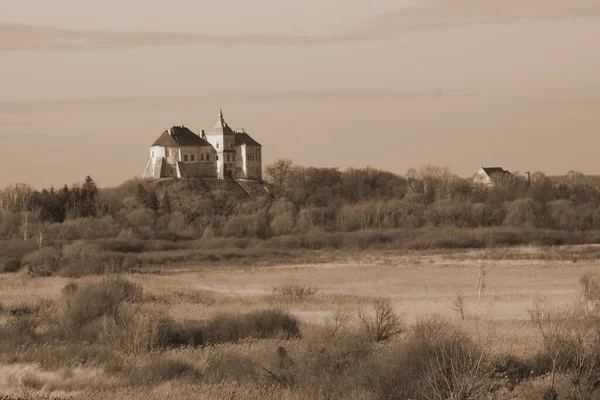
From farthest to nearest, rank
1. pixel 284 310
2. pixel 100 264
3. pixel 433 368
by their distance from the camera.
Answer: pixel 100 264
pixel 284 310
pixel 433 368

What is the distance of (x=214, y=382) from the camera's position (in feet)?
63.5

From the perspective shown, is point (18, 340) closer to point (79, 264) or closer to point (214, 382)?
point (214, 382)

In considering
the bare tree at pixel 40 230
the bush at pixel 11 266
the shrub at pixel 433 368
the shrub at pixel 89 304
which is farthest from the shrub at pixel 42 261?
the shrub at pixel 433 368

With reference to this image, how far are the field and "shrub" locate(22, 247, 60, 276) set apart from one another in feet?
3.62

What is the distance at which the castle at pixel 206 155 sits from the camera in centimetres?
10131

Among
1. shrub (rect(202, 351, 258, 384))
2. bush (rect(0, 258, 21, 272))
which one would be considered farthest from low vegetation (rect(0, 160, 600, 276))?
shrub (rect(202, 351, 258, 384))

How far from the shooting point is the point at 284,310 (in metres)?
31.6

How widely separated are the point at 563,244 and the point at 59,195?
44.9 m

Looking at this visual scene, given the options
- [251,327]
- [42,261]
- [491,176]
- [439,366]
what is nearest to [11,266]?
[42,261]

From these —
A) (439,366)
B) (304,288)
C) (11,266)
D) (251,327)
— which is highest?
(439,366)

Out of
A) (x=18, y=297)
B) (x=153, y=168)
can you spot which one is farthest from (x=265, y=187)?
(x=18, y=297)

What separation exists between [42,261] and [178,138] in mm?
46396

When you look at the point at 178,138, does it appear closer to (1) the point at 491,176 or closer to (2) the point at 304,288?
(1) the point at 491,176

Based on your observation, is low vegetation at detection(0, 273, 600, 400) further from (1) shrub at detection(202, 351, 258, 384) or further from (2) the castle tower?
(2) the castle tower
